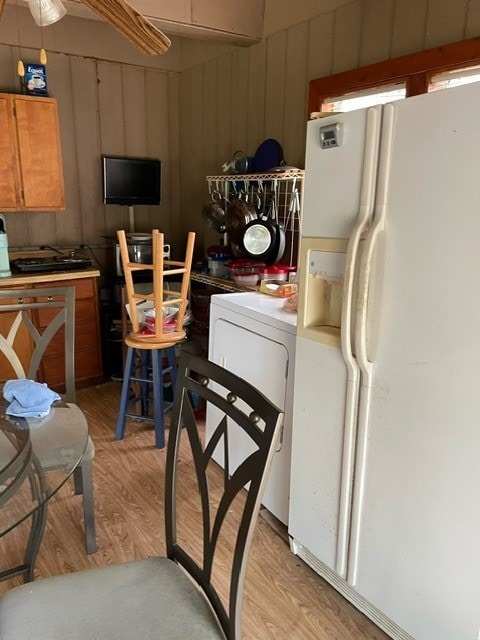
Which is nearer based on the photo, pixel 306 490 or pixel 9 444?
pixel 9 444

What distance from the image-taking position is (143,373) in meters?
3.15

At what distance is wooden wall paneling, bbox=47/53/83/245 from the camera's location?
12.2 ft

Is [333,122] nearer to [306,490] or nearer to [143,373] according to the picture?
[306,490]

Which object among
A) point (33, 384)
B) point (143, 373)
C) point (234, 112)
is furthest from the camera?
point (234, 112)

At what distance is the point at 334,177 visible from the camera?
1.57m

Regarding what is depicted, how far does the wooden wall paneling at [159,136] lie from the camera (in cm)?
417

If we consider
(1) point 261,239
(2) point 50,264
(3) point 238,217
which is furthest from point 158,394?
(2) point 50,264

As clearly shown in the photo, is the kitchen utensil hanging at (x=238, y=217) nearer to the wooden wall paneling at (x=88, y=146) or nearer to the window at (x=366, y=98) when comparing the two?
the window at (x=366, y=98)

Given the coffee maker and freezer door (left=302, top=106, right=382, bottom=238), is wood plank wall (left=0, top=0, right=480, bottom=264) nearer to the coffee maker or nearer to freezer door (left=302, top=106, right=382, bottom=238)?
the coffee maker

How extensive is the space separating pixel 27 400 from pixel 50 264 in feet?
6.76

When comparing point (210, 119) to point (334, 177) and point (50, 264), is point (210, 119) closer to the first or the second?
point (50, 264)

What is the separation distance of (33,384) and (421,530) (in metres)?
1.37

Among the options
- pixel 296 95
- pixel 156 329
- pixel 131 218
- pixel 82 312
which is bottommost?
pixel 82 312

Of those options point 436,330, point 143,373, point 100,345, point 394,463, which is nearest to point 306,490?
point 394,463
